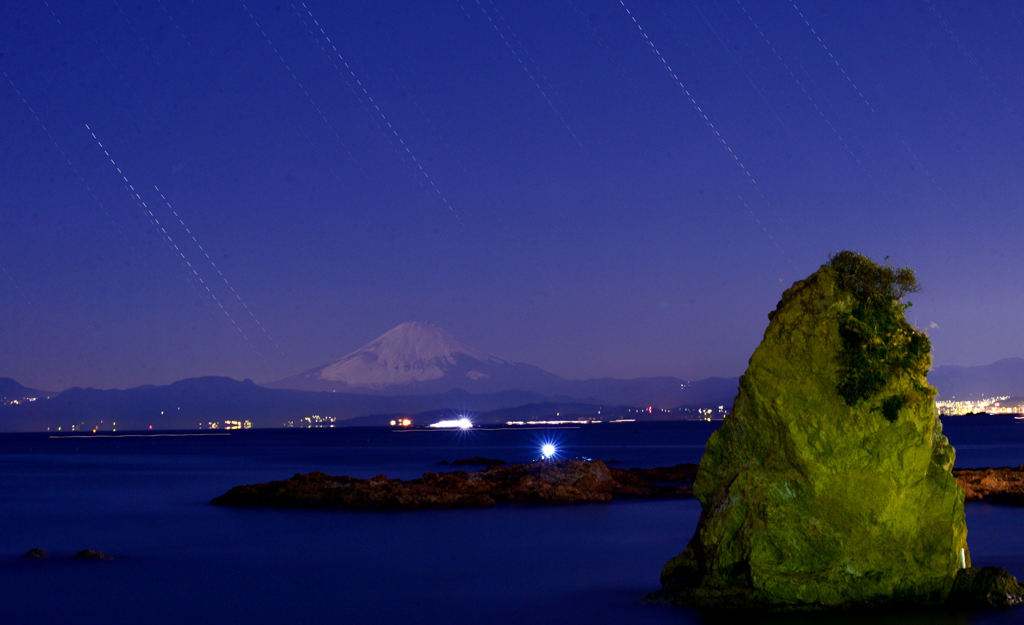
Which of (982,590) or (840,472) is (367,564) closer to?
(840,472)

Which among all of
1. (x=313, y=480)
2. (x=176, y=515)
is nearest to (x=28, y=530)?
(x=176, y=515)

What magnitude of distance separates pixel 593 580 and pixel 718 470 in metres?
7.31

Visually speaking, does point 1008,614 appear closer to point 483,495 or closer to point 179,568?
point 179,568

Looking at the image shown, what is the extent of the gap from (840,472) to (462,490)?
109ft

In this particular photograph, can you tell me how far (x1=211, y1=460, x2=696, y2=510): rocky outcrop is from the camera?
48281 mm

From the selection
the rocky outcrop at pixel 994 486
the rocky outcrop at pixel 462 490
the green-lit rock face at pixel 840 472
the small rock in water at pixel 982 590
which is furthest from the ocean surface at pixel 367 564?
the rocky outcrop at pixel 994 486

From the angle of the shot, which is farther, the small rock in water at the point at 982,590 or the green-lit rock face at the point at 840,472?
the small rock in water at the point at 982,590

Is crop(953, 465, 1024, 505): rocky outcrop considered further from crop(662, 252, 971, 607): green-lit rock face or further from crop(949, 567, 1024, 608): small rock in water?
crop(662, 252, 971, 607): green-lit rock face

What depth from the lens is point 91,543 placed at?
39.2 m

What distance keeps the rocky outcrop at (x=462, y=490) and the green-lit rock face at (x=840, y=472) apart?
29.1 m

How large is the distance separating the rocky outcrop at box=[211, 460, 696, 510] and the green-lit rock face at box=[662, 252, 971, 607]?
1147 inches

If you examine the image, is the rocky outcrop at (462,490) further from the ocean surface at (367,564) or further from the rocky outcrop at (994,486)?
the rocky outcrop at (994,486)

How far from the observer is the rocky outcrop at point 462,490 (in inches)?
1901

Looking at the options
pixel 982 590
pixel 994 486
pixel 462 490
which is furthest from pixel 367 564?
pixel 994 486
